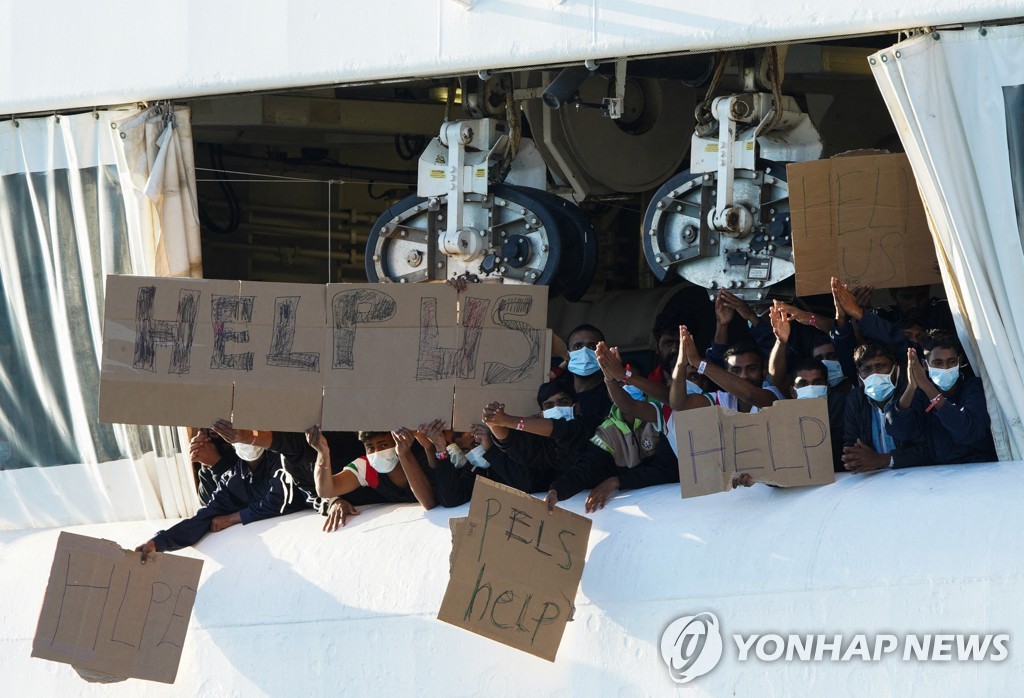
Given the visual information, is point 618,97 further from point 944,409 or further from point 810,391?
point 944,409

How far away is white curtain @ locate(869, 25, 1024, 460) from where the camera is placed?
5164 millimetres

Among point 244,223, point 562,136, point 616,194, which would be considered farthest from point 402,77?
point 244,223

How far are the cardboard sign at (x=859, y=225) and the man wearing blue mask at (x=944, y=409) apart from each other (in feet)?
1.94

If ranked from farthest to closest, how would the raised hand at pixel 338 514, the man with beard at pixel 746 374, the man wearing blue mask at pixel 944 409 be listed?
the raised hand at pixel 338 514 → the man with beard at pixel 746 374 → the man wearing blue mask at pixel 944 409

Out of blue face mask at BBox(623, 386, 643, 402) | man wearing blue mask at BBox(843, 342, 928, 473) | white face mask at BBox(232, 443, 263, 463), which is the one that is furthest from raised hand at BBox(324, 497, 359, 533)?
man wearing blue mask at BBox(843, 342, 928, 473)

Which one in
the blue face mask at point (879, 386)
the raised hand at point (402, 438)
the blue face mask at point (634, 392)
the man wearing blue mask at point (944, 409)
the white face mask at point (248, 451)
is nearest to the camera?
the man wearing blue mask at point (944, 409)

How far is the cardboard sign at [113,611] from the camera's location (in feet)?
19.9

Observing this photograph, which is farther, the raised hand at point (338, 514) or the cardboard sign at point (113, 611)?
the raised hand at point (338, 514)

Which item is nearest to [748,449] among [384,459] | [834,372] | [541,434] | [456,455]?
[834,372]

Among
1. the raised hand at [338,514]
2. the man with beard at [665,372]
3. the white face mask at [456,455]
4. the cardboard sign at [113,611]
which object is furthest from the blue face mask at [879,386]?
the cardboard sign at [113,611]

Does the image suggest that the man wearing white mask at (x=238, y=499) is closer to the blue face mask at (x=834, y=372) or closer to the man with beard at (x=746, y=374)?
the man with beard at (x=746, y=374)

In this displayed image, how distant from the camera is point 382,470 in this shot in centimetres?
634

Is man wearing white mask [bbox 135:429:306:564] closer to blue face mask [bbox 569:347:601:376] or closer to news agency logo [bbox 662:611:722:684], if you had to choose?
blue face mask [bbox 569:347:601:376]

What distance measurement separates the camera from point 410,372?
6.06m
